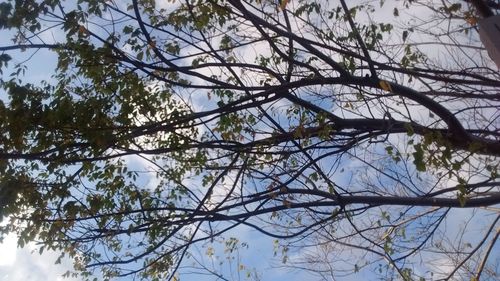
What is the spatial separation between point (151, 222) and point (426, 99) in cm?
311

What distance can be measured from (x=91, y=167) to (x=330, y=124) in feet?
8.75

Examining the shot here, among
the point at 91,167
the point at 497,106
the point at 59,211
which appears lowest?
the point at 59,211

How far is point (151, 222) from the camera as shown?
5121mm

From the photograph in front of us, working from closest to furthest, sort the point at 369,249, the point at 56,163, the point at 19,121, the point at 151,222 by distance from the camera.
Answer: the point at 19,121
the point at 56,163
the point at 151,222
the point at 369,249

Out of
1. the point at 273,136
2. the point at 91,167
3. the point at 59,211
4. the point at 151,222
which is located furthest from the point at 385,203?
the point at 59,211

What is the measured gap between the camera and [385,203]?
5.12 m

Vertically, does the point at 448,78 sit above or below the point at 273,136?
above

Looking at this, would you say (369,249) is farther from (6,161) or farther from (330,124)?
(6,161)

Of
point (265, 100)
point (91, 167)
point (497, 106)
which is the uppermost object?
point (497, 106)

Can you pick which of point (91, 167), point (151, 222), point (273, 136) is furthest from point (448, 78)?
point (91, 167)

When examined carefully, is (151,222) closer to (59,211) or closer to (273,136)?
(59,211)

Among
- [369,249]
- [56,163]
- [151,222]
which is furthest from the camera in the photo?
[369,249]

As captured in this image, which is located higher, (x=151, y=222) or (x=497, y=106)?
(x=497, y=106)

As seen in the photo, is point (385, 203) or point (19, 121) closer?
point (19, 121)
